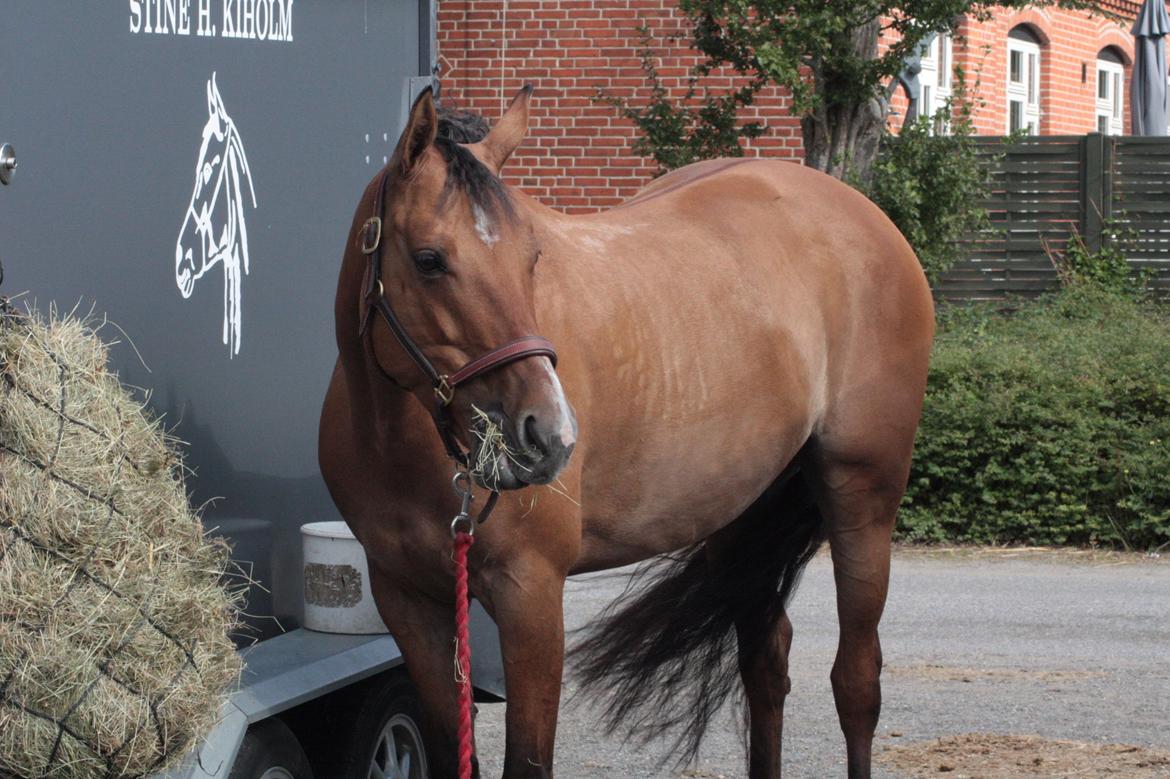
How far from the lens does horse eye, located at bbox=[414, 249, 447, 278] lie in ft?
8.89

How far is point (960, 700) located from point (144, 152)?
3.88 metres

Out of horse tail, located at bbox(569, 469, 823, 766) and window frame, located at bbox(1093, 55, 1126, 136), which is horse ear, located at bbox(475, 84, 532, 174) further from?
window frame, located at bbox(1093, 55, 1126, 136)

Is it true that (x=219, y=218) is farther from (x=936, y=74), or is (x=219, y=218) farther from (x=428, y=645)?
(x=936, y=74)

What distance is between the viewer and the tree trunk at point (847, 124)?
10180 millimetres

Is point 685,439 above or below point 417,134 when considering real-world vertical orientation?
below

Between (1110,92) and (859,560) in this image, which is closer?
(859,560)

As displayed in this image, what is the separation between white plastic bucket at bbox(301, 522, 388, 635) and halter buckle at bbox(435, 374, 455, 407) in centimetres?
87

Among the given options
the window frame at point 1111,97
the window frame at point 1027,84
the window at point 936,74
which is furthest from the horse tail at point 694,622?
the window frame at point 1111,97

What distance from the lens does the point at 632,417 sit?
133 inches

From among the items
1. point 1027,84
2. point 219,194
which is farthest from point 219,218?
point 1027,84

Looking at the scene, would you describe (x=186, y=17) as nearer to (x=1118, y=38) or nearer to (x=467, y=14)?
(x=467, y=14)

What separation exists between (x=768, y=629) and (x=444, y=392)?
207 cm

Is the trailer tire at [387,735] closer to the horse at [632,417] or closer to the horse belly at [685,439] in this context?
the horse at [632,417]

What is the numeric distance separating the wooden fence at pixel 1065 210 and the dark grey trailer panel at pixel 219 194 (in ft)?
32.0
